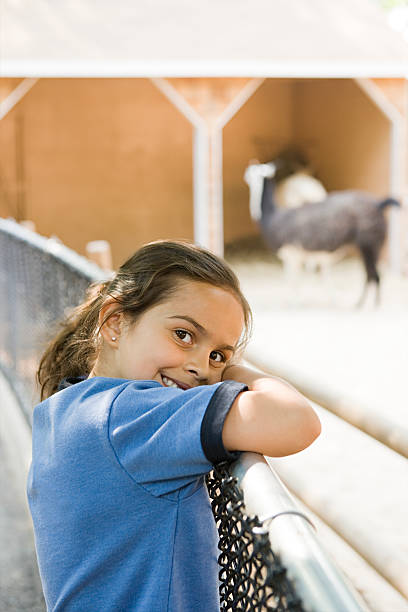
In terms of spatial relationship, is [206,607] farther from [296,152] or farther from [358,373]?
[296,152]

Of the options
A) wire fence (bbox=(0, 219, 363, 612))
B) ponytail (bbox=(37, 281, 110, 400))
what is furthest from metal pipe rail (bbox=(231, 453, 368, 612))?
ponytail (bbox=(37, 281, 110, 400))

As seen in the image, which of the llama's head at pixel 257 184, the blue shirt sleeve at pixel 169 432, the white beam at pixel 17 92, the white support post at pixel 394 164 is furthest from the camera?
the white support post at pixel 394 164

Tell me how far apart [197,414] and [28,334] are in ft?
9.48

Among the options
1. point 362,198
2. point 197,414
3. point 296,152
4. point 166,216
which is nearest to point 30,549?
point 197,414

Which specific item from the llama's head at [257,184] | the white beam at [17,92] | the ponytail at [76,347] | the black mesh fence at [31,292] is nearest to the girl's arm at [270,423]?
the ponytail at [76,347]

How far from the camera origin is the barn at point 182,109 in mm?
10953

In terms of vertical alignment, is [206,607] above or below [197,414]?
below

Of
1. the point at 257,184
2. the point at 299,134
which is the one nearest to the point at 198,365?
the point at 257,184

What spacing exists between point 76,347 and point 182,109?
993 cm

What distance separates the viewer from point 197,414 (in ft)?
3.77

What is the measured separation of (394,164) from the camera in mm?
12516

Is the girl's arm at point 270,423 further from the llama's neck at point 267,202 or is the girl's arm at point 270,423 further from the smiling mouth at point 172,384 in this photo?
the llama's neck at point 267,202
